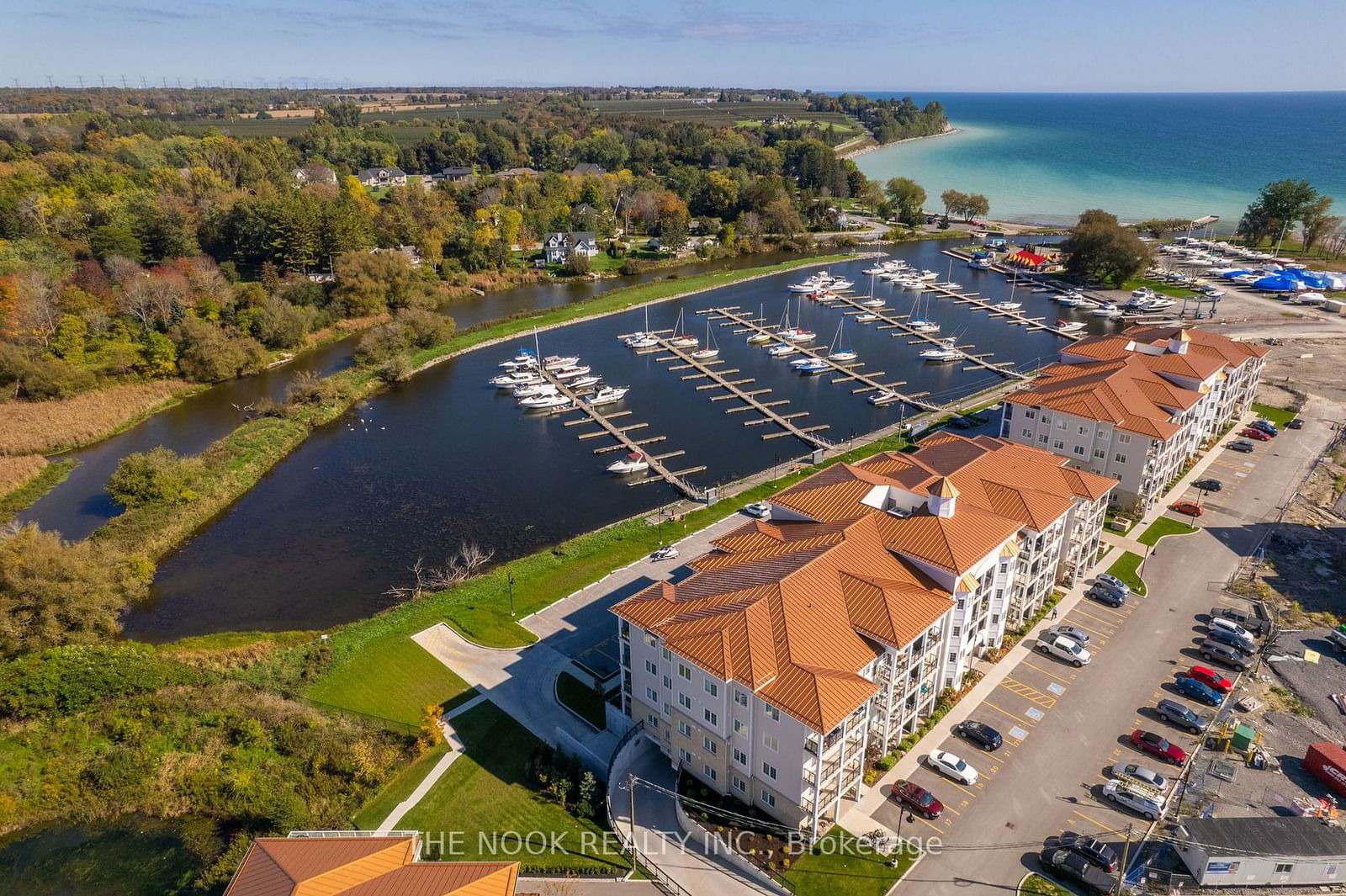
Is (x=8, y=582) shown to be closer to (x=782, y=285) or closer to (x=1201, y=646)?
(x=1201, y=646)

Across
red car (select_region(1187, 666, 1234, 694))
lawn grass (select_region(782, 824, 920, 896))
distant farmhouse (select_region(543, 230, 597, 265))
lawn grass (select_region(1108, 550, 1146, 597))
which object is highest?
distant farmhouse (select_region(543, 230, 597, 265))

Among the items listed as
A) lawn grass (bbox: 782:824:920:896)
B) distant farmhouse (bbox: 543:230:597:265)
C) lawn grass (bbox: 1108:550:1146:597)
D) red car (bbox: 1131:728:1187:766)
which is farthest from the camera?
distant farmhouse (bbox: 543:230:597:265)

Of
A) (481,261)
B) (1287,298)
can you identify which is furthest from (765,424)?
(1287,298)

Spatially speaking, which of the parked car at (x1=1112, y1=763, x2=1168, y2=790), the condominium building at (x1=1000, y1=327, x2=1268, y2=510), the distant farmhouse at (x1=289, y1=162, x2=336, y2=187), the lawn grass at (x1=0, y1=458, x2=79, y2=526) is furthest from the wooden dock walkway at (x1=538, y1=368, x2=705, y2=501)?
the distant farmhouse at (x1=289, y1=162, x2=336, y2=187)

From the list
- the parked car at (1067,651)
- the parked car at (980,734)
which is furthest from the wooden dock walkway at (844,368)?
the parked car at (980,734)

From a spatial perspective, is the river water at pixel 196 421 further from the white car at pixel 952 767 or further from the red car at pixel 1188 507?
the red car at pixel 1188 507

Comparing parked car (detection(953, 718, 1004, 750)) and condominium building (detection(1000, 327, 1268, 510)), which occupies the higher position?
condominium building (detection(1000, 327, 1268, 510))

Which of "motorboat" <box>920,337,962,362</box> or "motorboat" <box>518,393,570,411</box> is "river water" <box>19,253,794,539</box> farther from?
"motorboat" <box>920,337,962,362</box>
